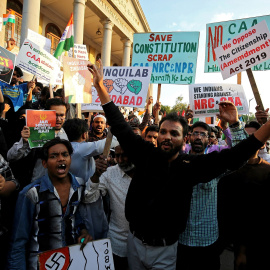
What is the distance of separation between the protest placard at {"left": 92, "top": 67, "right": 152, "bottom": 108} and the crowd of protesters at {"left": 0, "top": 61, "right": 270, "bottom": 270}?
43.6 inches

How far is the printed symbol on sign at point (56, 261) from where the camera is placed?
1.68 meters

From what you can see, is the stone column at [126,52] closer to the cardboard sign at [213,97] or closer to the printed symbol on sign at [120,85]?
the cardboard sign at [213,97]

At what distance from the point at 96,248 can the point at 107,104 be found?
113 centimetres

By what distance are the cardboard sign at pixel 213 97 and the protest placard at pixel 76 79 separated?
1.82 m

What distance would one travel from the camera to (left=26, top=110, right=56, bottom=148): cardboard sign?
257cm

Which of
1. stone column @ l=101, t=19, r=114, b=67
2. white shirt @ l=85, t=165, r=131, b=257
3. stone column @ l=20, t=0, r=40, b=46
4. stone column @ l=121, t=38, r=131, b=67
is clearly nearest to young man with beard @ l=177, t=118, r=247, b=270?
white shirt @ l=85, t=165, r=131, b=257

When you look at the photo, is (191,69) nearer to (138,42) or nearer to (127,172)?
(138,42)

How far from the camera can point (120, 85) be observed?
3617mm

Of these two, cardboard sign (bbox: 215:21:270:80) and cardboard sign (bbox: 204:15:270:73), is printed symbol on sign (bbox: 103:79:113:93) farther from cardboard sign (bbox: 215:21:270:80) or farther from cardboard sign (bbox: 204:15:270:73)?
cardboard sign (bbox: 204:15:270:73)

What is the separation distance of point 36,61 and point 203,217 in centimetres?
397

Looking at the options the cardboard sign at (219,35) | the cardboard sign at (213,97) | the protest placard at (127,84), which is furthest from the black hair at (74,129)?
the cardboard sign at (219,35)

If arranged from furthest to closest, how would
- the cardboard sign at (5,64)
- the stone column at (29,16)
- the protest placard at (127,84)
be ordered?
the stone column at (29,16)
the protest placard at (127,84)
the cardboard sign at (5,64)

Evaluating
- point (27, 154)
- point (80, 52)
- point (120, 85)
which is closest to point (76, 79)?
point (120, 85)

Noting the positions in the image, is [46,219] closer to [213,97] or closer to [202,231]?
[202,231]
